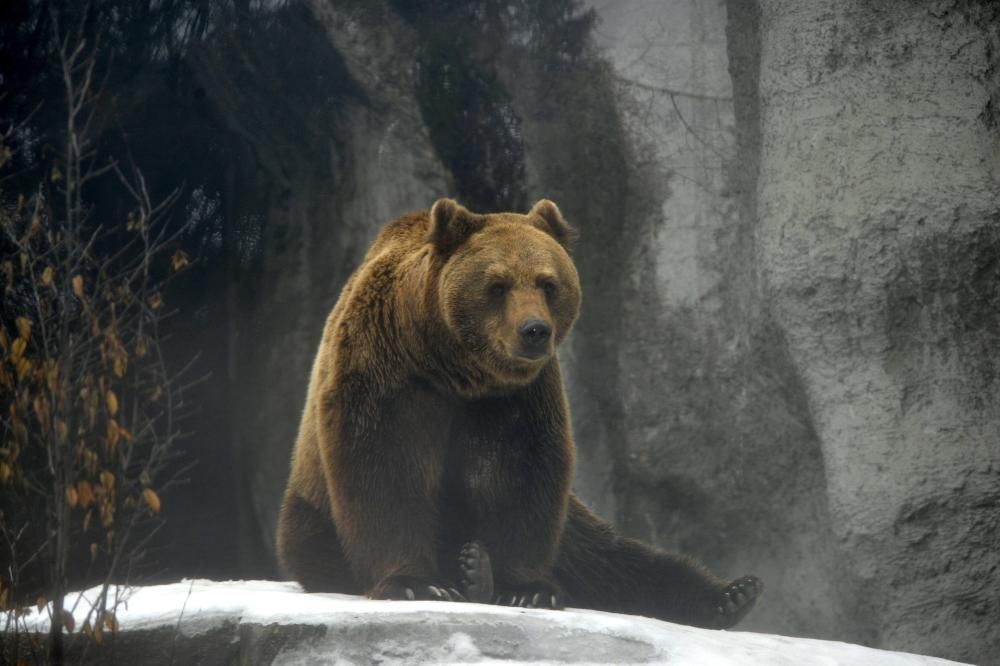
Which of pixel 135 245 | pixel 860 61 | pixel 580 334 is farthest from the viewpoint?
pixel 135 245

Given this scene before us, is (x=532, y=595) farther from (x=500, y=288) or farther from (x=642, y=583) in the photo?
(x=500, y=288)

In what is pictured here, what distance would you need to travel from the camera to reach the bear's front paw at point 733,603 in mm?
5996

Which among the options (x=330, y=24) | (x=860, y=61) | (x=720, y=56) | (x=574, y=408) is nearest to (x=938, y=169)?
(x=860, y=61)

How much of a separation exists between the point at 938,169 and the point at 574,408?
2754mm

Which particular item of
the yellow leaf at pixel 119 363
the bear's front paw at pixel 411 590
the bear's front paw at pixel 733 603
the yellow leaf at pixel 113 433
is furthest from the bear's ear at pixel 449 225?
the bear's front paw at pixel 733 603

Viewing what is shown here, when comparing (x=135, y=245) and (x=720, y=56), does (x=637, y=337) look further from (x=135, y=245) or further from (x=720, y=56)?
(x=135, y=245)

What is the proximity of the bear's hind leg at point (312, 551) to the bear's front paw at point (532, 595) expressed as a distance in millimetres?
735

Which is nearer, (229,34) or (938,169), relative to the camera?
(938,169)

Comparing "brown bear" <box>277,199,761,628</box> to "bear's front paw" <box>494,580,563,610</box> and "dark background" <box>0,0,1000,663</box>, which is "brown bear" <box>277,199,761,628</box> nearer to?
"bear's front paw" <box>494,580,563,610</box>

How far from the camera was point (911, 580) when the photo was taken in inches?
263

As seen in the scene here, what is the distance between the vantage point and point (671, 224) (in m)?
7.98

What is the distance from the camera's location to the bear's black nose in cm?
514

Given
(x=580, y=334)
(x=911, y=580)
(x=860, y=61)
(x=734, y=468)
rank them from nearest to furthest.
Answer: (x=911, y=580) < (x=860, y=61) < (x=734, y=468) < (x=580, y=334)

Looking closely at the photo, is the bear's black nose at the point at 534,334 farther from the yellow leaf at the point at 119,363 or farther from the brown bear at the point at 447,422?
the yellow leaf at the point at 119,363
